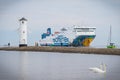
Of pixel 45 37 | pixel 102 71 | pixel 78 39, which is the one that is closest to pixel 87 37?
pixel 78 39

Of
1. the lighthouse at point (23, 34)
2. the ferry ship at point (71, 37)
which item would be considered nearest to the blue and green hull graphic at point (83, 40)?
the ferry ship at point (71, 37)

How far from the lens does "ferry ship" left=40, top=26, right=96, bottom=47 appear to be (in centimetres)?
8600

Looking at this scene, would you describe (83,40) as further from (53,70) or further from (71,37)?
(53,70)

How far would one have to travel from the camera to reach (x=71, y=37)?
89250 mm

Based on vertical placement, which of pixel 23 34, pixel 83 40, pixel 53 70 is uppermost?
pixel 23 34

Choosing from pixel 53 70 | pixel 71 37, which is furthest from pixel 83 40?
pixel 53 70

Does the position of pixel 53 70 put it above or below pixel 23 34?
below

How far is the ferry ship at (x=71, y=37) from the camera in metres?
86.0

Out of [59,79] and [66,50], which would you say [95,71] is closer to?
[59,79]

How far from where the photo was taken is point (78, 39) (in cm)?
8600

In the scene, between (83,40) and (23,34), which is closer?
(23,34)

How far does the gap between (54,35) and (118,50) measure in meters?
30.2

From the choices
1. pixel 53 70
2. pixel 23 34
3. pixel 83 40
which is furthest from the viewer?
pixel 83 40

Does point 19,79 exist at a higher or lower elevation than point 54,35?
lower
